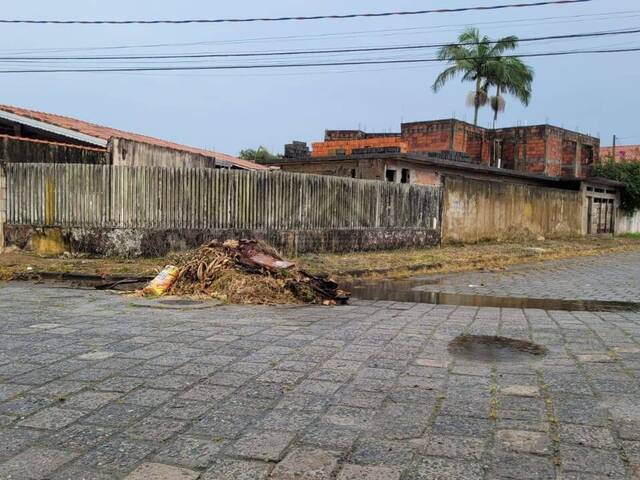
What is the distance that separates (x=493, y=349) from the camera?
514cm

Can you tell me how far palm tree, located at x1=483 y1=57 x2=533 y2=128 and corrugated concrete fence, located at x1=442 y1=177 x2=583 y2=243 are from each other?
11406 mm

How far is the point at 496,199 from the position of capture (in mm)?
21422

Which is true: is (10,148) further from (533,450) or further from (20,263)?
(533,450)

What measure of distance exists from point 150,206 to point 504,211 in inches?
567

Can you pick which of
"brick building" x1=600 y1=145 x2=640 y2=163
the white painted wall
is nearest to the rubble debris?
the white painted wall

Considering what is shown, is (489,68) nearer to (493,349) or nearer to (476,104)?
(476,104)

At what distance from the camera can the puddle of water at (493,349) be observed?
4816 mm

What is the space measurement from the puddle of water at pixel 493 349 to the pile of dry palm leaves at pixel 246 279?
2.88m

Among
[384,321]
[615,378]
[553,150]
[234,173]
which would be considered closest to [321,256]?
[234,173]

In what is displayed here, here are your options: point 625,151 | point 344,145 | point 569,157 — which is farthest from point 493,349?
point 625,151

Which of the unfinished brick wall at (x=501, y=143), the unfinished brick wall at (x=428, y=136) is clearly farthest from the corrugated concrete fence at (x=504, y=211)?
the unfinished brick wall at (x=501, y=143)

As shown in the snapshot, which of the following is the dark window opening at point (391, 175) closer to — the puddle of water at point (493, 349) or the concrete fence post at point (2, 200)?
the concrete fence post at point (2, 200)

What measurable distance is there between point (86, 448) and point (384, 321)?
418cm

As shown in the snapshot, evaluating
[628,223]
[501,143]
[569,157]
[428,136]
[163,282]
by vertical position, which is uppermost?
[501,143]
